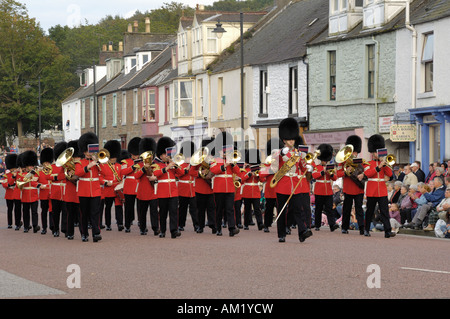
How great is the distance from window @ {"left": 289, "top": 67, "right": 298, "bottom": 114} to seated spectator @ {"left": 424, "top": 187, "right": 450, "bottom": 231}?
17.6m

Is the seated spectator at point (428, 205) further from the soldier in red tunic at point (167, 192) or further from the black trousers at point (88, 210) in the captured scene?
the black trousers at point (88, 210)

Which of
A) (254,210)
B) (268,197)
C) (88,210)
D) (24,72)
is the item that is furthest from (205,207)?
(24,72)

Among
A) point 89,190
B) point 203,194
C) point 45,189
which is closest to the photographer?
point 89,190

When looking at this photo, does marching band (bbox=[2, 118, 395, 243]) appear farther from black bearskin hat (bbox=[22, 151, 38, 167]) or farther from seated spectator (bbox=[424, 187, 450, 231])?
seated spectator (bbox=[424, 187, 450, 231])

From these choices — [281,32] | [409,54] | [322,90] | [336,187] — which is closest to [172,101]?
[281,32]

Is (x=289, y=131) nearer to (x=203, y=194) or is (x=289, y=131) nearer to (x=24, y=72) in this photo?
(x=203, y=194)

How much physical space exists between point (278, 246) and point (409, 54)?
1460 cm

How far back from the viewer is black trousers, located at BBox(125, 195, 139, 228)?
19.3 meters

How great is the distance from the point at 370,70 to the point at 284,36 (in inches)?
354

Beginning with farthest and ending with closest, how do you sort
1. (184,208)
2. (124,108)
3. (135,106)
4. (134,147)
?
(124,108)
(135,106)
(134,147)
(184,208)

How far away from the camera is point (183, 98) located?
4672cm

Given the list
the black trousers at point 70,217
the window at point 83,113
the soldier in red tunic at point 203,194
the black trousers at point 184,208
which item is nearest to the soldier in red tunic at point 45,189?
the black trousers at point 70,217

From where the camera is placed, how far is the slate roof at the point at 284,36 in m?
36.0

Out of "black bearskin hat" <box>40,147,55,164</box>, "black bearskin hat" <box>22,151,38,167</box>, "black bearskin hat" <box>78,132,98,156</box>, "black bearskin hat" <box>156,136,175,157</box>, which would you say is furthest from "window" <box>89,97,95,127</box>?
"black bearskin hat" <box>78,132,98,156</box>
